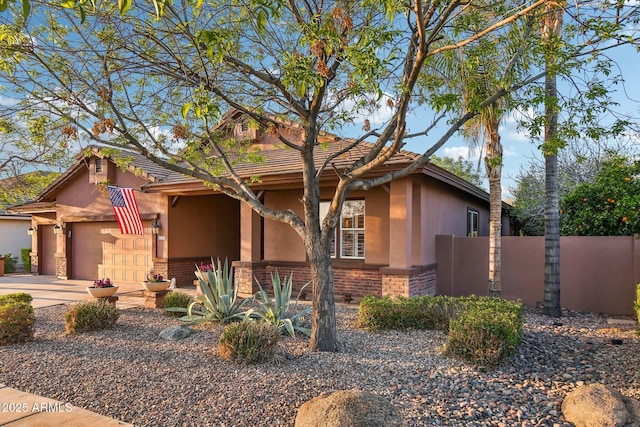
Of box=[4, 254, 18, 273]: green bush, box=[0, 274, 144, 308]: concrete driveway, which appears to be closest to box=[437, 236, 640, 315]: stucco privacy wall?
box=[0, 274, 144, 308]: concrete driveway

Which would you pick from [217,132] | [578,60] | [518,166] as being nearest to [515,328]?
[578,60]

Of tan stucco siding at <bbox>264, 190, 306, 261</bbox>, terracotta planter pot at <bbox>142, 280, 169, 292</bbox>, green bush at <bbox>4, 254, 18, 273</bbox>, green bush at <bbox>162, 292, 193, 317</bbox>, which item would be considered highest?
tan stucco siding at <bbox>264, 190, 306, 261</bbox>

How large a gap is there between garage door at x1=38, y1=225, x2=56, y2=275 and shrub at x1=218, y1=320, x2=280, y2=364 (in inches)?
678

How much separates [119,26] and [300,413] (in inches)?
223

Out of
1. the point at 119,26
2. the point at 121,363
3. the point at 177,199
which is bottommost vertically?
the point at 121,363

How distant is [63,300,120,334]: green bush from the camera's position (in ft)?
24.5

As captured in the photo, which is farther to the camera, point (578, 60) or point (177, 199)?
point (177, 199)

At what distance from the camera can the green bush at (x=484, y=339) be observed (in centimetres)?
544

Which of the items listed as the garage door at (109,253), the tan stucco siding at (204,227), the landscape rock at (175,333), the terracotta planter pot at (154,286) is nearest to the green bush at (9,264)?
the garage door at (109,253)

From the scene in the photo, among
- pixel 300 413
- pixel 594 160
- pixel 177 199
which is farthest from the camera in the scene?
pixel 594 160

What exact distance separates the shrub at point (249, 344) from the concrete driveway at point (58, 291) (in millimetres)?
5599

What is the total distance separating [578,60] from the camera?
5945mm

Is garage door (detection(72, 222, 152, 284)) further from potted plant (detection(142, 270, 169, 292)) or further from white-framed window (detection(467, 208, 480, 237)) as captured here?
white-framed window (detection(467, 208, 480, 237))

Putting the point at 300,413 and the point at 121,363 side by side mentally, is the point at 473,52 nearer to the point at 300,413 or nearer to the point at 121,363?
the point at 300,413
